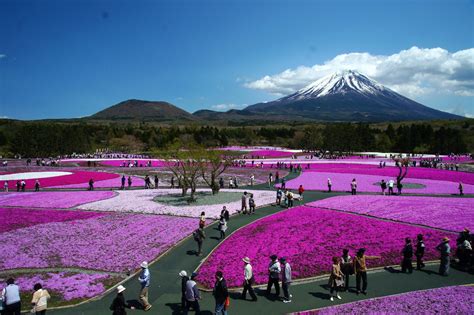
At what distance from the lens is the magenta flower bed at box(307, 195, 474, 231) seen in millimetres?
22500

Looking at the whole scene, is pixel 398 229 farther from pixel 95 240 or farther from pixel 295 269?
pixel 95 240

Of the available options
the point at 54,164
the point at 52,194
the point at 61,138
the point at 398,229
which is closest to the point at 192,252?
the point at 398,229

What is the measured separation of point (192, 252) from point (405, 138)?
109 metres

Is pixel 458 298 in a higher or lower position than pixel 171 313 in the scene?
higher

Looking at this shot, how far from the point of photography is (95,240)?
76.3ft

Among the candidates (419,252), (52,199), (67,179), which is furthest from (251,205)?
(67,179)

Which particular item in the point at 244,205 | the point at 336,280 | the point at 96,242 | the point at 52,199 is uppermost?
the point at 244,205

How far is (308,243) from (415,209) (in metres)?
10.6

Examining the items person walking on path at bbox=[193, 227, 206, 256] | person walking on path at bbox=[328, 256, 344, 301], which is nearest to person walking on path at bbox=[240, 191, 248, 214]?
person walking on path at bbox=[193, 227, 206, 256]

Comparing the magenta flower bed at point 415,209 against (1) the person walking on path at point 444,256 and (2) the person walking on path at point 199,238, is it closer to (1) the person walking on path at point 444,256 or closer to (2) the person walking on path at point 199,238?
(1) the person walking on path at point 444,256

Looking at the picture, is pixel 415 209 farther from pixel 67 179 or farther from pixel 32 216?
pixel 67 179

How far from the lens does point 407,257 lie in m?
15.7

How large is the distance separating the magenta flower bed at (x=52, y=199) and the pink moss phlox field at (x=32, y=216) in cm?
244

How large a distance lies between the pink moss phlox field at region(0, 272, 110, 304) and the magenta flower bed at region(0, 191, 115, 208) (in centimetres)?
1842
